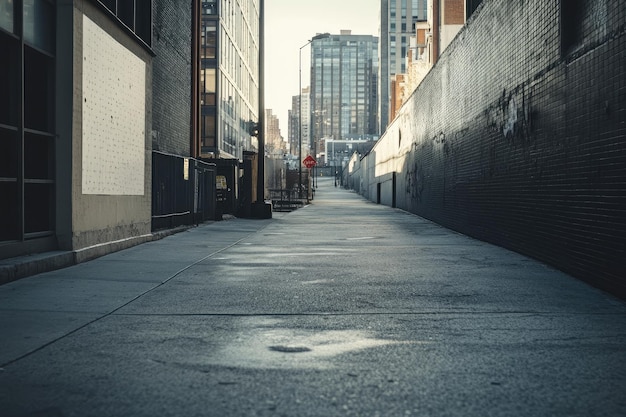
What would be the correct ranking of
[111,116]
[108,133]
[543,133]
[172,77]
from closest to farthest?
1. [543,133]
2. [108,133]
3. [111,116]
4. [172,77]

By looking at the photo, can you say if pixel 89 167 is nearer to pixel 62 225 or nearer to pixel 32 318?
pixel 62 225

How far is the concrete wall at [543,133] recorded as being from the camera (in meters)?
7.75

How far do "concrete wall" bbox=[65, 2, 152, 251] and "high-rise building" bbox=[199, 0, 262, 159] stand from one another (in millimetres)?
25815

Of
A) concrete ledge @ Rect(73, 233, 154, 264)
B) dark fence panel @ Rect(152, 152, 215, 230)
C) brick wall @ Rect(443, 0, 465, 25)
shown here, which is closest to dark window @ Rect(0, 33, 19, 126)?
concrete ledge @ Rect(73, 233, 154, 264)

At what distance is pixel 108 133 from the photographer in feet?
40.9

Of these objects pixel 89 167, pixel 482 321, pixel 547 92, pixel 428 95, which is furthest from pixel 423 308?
pixel 428 95

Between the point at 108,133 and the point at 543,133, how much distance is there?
7.65m

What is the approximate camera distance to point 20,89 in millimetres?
9172

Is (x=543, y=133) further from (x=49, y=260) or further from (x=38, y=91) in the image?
(x=38, y=91)

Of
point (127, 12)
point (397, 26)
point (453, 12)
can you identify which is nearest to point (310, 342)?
point (127, 12)

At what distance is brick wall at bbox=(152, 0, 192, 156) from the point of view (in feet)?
60.5

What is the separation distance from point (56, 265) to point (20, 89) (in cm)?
256

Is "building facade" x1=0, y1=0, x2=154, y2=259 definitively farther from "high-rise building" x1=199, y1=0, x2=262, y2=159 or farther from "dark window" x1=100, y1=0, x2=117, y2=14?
"high-rise building" x1=199, y1=0, x2=262, y2=159

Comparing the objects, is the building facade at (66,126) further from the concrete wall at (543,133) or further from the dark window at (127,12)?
the concrete wall at (543,133)
